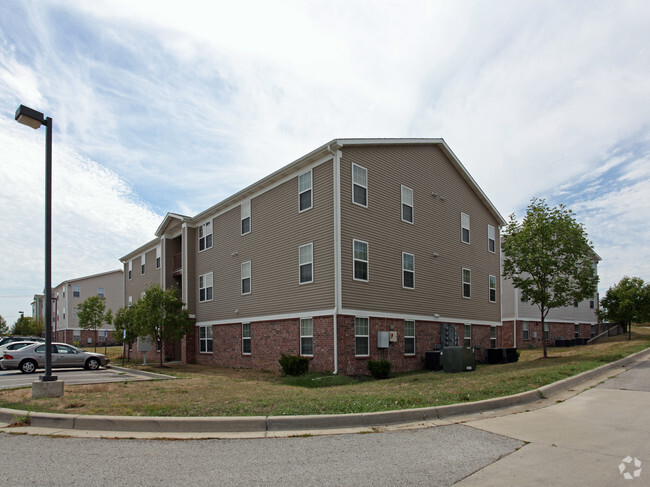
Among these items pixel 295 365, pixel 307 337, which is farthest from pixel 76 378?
pixel 307 337

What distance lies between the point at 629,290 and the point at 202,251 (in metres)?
31.6

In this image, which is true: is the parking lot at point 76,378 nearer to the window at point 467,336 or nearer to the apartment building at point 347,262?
the apartment building at point 347,262

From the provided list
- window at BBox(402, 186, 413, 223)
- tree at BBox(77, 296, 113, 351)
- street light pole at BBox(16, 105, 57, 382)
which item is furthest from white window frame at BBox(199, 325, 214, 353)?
tree at BBox(77, 296, 113, 351)

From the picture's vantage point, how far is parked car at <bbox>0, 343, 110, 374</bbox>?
21.7 m

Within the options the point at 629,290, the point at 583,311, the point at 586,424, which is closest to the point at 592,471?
the point at 586,424

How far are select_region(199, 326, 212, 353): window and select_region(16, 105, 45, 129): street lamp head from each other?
16.4 meters

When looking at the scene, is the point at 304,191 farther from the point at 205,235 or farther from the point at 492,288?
the point at 492,288

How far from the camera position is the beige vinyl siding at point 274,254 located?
59.7 feet

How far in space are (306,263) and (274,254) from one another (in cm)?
246

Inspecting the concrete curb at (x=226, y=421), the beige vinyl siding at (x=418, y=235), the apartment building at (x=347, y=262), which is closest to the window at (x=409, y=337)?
the apartment building at (x=347, y=262)

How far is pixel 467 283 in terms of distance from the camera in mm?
24859

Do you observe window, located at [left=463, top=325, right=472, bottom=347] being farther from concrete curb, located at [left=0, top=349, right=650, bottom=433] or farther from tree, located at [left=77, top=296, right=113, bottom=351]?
tree, located at [left=77, top=296, right=113, bottom=351]

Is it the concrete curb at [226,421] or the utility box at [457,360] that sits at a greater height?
the concrete curb at [226,421]

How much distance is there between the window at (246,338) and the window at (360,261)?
22.0 ft
